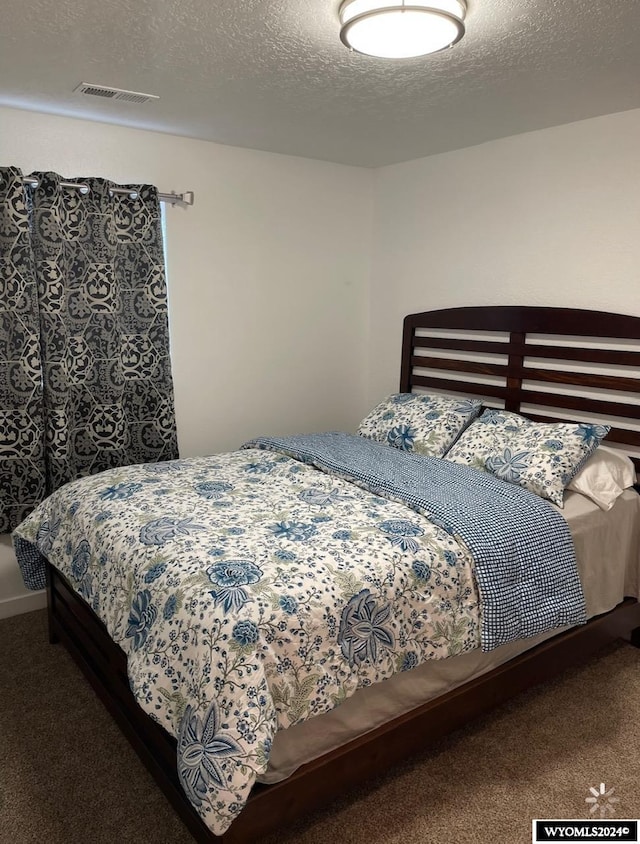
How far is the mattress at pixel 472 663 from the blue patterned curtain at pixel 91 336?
1929mm

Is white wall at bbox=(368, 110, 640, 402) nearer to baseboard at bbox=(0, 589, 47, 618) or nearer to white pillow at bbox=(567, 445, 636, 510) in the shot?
white pillow at bbox=(567, 445, 636, 510)

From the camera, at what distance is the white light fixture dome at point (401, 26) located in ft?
5.79

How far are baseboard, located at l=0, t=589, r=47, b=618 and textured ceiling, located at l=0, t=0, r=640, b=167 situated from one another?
2344 millimetres

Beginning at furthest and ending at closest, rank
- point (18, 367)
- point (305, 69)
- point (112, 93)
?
1. point (18, 367)
2. point (112, 93)
3. point (305, 69)

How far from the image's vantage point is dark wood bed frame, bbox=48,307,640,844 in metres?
1.81

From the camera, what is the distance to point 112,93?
2633mm

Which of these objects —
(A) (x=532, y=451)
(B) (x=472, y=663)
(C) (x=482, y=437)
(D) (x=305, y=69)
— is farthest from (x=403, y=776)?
(D) (x=305, y=69)

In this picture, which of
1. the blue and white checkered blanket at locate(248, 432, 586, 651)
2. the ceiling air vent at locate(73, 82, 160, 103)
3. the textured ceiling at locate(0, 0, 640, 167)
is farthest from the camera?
the ceiling air vent at locate(73, 82, 160, 103)

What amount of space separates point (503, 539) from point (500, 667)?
0.48 m

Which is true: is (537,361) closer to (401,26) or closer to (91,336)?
(401,26)

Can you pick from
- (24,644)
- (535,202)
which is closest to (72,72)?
(535,202)

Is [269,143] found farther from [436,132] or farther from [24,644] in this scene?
[24,644]

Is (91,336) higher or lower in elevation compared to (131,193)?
lower

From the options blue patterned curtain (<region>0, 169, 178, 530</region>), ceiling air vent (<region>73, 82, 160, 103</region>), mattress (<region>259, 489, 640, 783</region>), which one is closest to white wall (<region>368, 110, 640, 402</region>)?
mattress (<region>259, 489, 640, 783</region>)
